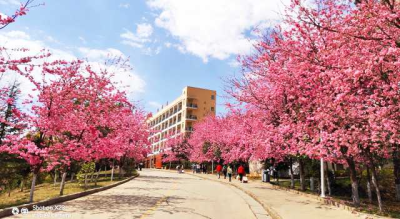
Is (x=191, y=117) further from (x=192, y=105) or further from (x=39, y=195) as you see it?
(x=39, y=195)

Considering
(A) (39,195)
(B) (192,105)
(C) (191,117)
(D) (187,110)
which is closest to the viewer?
(A) (39,195)

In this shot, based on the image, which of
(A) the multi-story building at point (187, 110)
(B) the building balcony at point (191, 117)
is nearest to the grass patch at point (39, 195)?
(A) the multi-story building at point (187, 110)

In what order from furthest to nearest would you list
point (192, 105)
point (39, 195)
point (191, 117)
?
point (192, 105), point (191, 117), point (39, 195)

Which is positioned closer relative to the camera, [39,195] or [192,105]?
[39,195]

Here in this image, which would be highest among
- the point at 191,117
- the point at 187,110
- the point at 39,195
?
the point at 187,110

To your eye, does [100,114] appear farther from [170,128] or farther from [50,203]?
[170,128]

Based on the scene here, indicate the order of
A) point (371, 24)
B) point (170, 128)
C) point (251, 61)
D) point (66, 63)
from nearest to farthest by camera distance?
point (371, 24)
point (66, 63)
point (251, 61)
point (170, 128)

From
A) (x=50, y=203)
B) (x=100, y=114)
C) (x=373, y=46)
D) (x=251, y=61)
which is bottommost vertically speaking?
(x=50, y=203)

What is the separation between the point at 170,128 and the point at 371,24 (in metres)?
77.4

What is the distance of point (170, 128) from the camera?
275ft

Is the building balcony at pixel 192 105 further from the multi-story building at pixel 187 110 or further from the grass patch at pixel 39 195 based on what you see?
the grass patch at pixel 39 195

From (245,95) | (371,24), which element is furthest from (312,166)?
(371,24)

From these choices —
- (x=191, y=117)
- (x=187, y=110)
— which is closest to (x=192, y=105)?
(x=187, y=110)

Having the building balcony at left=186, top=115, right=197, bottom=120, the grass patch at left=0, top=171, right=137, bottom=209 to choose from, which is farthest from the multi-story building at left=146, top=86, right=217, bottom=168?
the grass patch at left=0, top=171, right=137, bottom=209
